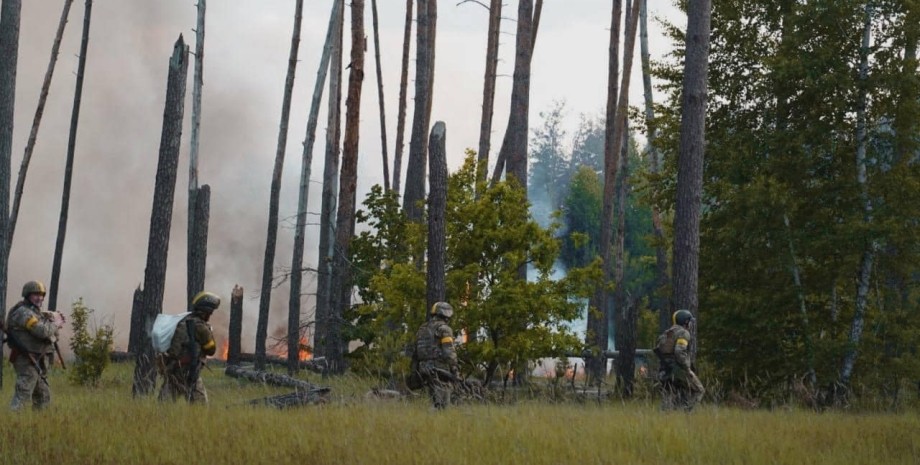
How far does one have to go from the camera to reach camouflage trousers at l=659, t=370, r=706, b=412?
16.6m

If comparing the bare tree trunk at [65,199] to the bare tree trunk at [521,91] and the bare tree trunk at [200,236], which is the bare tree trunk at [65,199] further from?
the bare tree trunk at [521,91]

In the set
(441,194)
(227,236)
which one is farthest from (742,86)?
(227,236)

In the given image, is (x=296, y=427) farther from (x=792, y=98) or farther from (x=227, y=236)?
(x=227, y=236)

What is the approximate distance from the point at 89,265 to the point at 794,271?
30607 mm

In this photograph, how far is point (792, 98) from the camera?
2175cm

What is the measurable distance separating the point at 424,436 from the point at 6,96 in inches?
509

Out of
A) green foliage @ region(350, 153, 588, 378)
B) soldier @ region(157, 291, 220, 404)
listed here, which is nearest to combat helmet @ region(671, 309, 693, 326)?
green foliage @ region(350, 153, 588, 378)

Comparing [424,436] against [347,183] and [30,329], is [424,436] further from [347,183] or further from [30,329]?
[347,183]

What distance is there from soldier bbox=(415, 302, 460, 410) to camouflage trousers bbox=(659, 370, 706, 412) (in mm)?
2927

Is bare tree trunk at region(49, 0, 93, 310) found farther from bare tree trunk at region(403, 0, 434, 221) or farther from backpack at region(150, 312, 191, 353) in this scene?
backpack at region(150, 312, 191, 353)

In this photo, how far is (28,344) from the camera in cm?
1477

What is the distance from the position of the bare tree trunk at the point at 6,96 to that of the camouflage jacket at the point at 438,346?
8769 millimetres

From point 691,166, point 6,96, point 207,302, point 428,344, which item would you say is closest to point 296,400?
point 207,302

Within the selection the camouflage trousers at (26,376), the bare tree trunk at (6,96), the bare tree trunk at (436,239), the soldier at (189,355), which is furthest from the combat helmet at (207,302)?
the bare tree trunk at (6,96)
